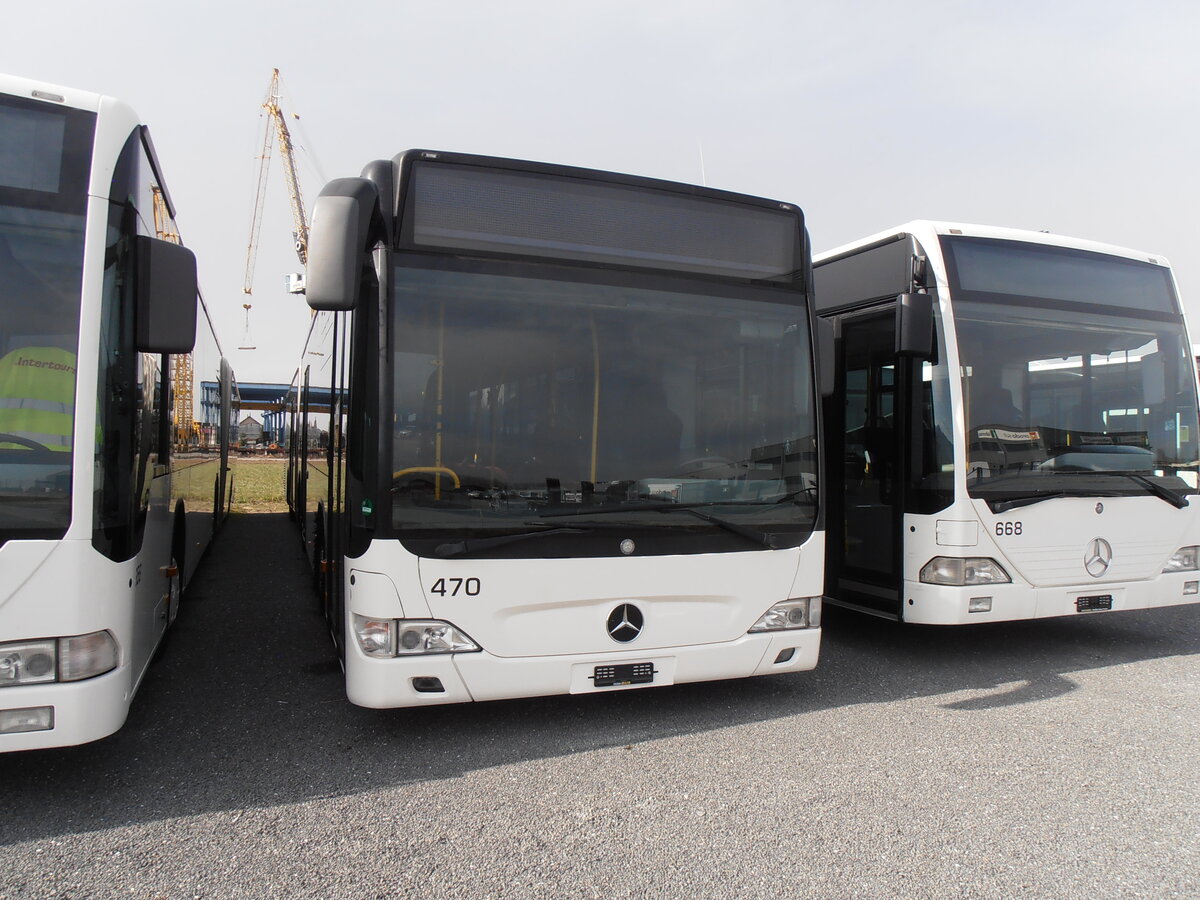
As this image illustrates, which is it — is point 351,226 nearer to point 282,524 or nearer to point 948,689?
point 948,689

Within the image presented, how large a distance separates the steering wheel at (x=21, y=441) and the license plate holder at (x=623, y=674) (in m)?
2.65

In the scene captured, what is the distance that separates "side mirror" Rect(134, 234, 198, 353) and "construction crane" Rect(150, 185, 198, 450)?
70 cm

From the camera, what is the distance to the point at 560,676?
14.0 feet

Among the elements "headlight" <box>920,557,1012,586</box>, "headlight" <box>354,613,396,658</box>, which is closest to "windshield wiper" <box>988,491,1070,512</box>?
"headlight" <box>920,557,1012,586</box>

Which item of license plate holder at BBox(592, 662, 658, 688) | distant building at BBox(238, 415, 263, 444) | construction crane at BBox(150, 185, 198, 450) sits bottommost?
license plate holder at BBox(592, 662, 658, 688)

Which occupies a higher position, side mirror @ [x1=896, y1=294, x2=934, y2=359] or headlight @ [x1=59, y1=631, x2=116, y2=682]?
side mirror @ [x1=896, y1=294, x2=934, y2=359]

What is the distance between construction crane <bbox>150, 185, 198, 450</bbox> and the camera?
4832 millimetres

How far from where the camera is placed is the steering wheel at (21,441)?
3199mm

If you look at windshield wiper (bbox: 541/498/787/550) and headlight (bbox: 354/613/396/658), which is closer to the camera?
headlight (bbox: 354/613/396/658)

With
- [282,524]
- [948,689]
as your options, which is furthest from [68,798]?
[282,524]

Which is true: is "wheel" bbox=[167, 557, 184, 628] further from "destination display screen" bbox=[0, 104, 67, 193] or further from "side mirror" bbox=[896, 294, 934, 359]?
"side mirror" bbox=[896, 294, 934, 359]

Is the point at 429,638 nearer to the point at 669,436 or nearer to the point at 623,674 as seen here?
the point at 623,674

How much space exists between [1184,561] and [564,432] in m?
5.12

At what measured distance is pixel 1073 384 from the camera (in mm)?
6016
